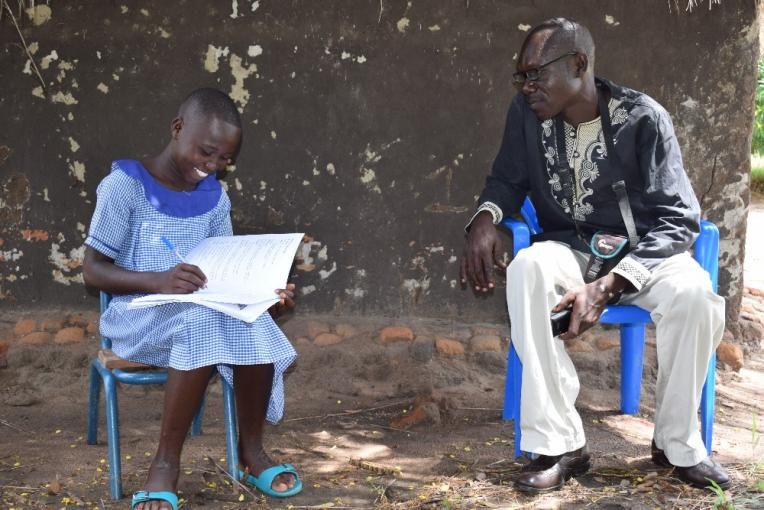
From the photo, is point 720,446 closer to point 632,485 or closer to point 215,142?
point 632,485

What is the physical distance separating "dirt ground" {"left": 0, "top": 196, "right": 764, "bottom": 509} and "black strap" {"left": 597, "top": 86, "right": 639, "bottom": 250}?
777 mm

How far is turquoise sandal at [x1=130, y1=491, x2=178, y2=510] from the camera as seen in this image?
2621 mm

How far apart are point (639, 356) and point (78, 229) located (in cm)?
241

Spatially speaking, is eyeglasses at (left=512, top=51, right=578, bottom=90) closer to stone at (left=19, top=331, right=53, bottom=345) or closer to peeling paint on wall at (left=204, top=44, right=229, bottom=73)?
peeling paint on wall at (left=204, top=44, right=229, bottom=73)

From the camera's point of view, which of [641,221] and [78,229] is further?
[78,229]

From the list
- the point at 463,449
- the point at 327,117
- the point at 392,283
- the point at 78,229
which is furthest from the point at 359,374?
the point at 78,229

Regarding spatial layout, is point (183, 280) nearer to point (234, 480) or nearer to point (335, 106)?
point (234, 480)

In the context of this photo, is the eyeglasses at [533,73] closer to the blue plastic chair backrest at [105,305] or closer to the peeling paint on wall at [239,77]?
the peeling paint on wall at [239,77]

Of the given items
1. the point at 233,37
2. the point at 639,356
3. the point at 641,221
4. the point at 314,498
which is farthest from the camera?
the point at 233,37

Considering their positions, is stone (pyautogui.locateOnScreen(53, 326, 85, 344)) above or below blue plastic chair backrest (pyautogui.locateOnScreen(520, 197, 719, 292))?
below

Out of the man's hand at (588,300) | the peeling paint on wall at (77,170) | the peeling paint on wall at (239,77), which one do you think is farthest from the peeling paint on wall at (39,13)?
the man's hand at (588,300)

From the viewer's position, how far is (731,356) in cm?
407

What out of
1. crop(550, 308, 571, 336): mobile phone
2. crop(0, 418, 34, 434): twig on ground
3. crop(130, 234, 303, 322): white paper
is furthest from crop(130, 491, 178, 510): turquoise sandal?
crop(550, 308, 571, 336): mobile phone

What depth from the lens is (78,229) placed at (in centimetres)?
403
